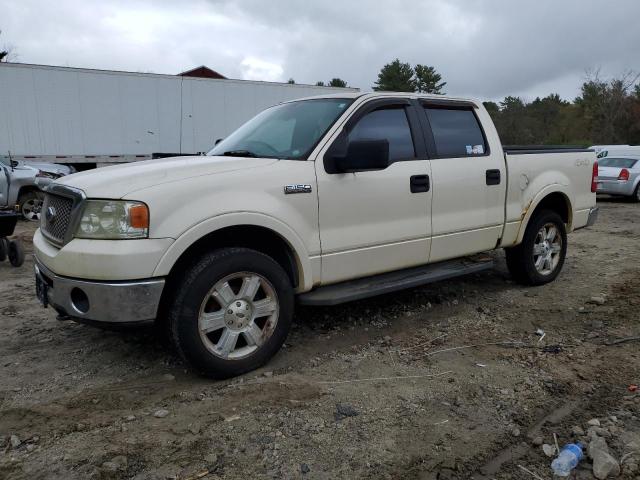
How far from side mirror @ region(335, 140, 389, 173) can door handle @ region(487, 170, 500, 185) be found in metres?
1.53

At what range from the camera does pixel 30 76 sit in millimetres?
14500

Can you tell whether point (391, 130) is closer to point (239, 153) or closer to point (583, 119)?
point (239, 153)

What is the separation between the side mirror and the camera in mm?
3758

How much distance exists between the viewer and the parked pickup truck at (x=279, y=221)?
3195mm

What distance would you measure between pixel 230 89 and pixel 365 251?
575 inches

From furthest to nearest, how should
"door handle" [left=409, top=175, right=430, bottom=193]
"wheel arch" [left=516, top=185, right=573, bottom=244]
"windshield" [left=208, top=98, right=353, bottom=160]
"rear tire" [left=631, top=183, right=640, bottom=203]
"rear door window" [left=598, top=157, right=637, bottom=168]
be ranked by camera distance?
1. "rear door window" [left=598, top=157, right=637, bottom=168]
2. "rear tire" [left=631, top=183, right=640, bottom=203]
3. "wheel arch" [left=516, top=185, right=573, bottom=244]
4. "door handle" [left=409, top=175, right=430, bottom=193]
5. "windshield" [left=208, top=98, right=353, bottom=160]

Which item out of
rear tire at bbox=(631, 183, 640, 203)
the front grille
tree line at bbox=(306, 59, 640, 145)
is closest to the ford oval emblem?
the front grille

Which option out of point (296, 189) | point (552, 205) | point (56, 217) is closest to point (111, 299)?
point (56, 217)

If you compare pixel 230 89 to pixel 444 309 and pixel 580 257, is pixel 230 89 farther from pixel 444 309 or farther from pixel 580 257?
pixel 444 309

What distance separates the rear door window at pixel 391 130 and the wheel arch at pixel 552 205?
5.54ft

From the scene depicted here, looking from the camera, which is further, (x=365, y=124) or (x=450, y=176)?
(x=450, y=176)

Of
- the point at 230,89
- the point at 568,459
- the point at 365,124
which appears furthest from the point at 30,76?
the point at 568,459

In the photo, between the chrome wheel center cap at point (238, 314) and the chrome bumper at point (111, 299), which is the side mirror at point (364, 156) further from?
the chrome bumper at point (111, 299)

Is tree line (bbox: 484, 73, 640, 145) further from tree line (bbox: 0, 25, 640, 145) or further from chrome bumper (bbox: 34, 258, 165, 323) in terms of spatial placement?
chrome bumper (bbox: 34, 258, 165, 323)
